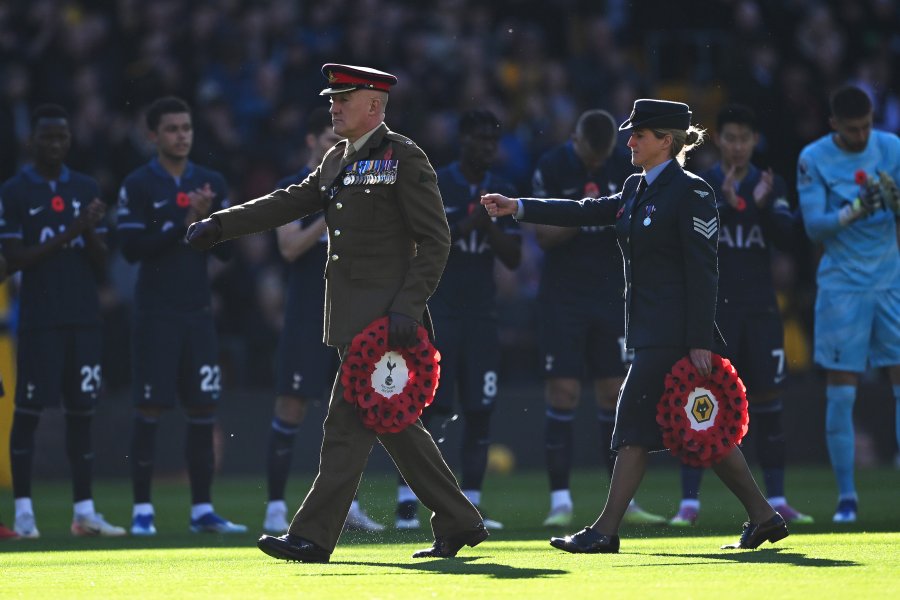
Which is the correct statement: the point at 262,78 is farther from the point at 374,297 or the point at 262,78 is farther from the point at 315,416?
the point at 374,297

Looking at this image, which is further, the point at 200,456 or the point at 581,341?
the point at 581,341

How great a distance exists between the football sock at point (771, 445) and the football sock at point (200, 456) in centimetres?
361

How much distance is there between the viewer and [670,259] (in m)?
8.17

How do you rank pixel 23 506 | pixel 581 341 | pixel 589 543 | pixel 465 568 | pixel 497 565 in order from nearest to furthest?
1. pixel 465 568
2. pixel 497 565
3. pixel 589 543
4. pixel 23 506
5. pixel 581 341

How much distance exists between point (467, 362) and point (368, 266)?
3097mm

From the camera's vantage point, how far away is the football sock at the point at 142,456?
35.8 ft

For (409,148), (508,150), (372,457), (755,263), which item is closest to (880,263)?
(755,263)

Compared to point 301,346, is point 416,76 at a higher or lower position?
higher

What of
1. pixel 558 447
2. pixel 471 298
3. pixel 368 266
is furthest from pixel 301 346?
pixel 368 266

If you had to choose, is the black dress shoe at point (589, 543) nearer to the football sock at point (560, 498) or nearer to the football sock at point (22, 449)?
the football sock at point (560, 498)

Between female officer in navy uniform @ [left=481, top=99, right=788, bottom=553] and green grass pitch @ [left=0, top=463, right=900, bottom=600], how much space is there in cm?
24

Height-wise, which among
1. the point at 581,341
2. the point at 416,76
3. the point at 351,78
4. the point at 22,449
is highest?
the point at 416,76

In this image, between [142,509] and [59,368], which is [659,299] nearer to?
[142,509]

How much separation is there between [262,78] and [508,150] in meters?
2.80
